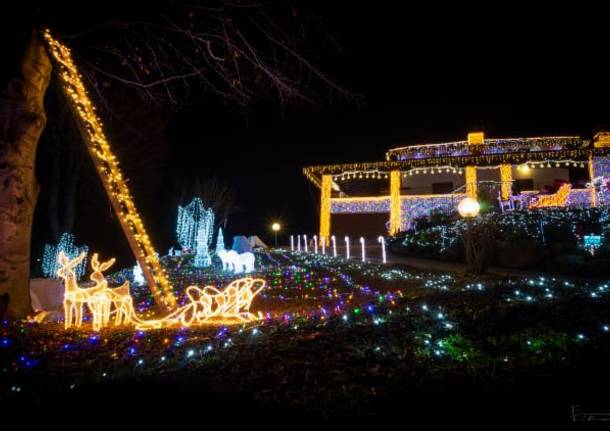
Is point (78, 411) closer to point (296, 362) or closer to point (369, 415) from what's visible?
point (296, 362)

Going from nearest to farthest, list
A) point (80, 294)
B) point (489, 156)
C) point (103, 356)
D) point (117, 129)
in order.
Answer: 1. point (103, 356)
2. point (80, 294)
3. point (117, 129)
4. point (489, 156)

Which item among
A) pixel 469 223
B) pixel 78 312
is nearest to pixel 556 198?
pixel 469 223

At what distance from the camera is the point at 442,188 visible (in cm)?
2795

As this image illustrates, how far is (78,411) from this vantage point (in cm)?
317

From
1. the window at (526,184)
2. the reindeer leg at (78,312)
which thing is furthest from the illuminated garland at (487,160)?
the reindeer leg at (78,312)

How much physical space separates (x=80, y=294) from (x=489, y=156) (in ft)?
73.5

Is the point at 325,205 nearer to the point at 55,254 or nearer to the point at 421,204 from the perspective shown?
the point at 421,204

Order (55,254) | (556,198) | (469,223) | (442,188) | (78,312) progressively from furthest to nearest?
(442,188) < (55,254) < (556,198) < (469,223) < (78,312)

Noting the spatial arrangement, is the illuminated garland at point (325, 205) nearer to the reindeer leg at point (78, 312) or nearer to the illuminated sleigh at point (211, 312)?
the illuminated sleigh at point (211, 312)

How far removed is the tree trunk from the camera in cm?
612

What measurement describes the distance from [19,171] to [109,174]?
1310 millimetres

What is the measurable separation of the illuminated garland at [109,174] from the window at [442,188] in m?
23.4

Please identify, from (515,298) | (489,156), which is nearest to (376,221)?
(489,156)

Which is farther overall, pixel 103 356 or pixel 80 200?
pixel 80 200
